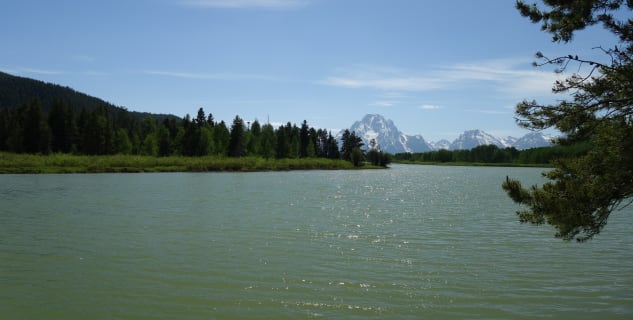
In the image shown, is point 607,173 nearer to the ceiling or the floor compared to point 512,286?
nearer to the ceiling

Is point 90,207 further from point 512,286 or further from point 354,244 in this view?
point 512,286

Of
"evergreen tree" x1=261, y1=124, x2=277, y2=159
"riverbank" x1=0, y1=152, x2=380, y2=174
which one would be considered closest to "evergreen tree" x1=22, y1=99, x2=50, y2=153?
"riverbank" x1=0, y1=152, x2=380, y2=174

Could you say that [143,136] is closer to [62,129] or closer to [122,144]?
[122,144]

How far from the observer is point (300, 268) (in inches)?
624

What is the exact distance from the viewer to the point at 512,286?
45.5ft

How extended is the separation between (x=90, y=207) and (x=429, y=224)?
24287mm

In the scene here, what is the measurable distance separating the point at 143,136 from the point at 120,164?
201ft

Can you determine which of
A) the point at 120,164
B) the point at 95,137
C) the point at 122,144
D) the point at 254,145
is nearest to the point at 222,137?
the point at 254,145

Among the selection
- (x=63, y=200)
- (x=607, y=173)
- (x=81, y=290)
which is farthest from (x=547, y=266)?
(x=63, y=200)

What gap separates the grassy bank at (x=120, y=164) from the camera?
88.3 meters

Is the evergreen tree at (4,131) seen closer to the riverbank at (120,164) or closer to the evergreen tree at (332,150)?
the riverbank at (120,164)

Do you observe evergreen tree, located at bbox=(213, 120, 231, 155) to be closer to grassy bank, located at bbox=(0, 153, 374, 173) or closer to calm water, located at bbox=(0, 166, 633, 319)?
grassy bank, located at bbox=(0, 153, 374, 173)

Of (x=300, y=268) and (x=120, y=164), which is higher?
(x=120, y=164)

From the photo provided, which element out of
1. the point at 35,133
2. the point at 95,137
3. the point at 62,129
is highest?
the point at 62,129
